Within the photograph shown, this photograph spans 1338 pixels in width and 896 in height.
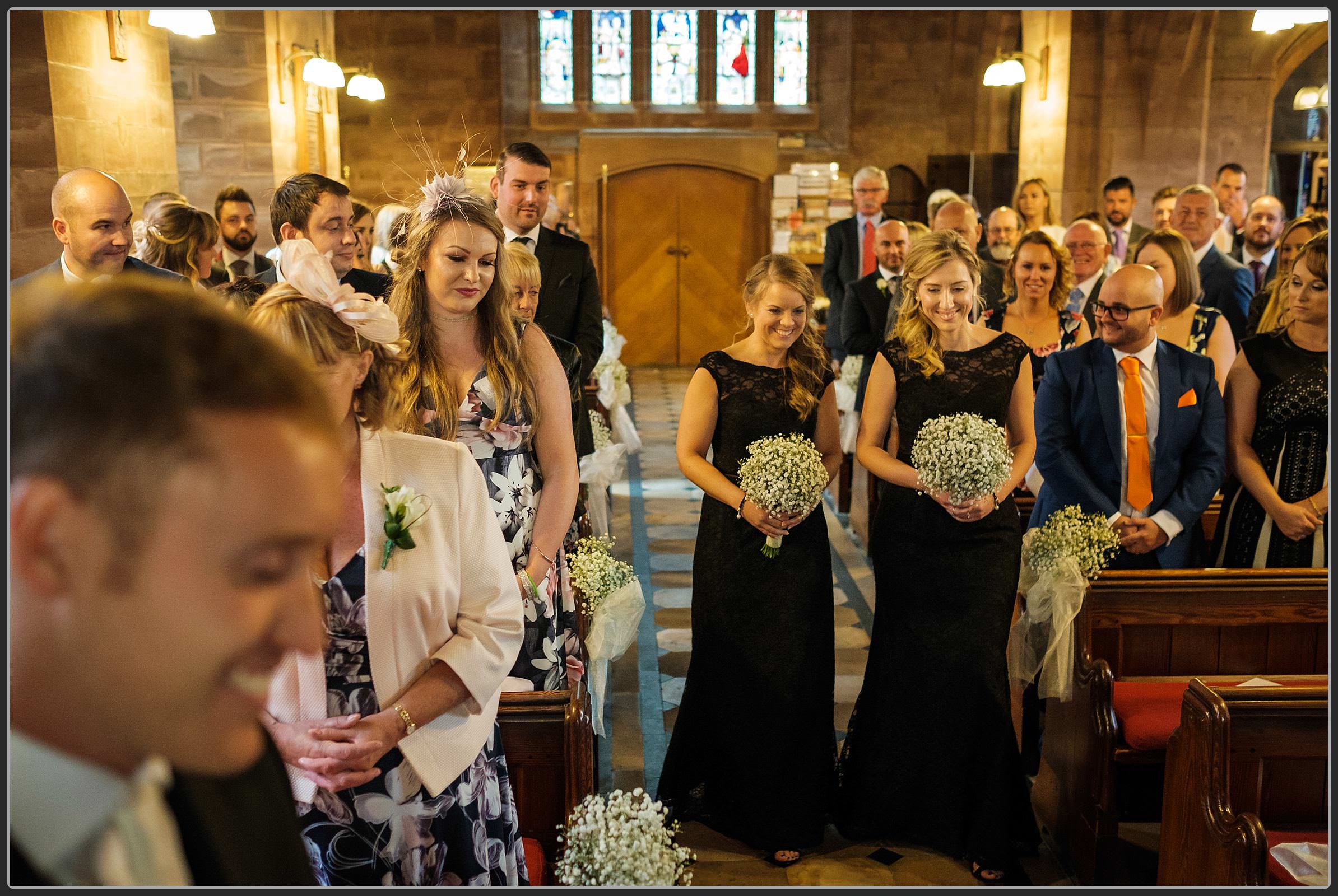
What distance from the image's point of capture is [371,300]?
1802 millimetres

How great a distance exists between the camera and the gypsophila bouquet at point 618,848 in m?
2.10

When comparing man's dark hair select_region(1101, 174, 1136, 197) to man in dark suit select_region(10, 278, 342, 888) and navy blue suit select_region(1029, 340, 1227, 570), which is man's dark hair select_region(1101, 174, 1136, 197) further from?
man in dark suit select_region(10, 278, 342, 888)

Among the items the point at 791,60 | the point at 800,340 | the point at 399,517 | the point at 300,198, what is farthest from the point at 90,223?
the point at 791,60

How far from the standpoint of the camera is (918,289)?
3.48 m

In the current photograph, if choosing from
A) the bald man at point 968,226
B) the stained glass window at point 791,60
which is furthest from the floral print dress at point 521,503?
the stained glass window at point 791,60

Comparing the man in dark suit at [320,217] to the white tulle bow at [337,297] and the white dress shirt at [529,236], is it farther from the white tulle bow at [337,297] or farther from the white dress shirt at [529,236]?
the white tulle bow at [337,297]

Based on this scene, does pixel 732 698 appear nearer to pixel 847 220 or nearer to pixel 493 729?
pixel 493 729

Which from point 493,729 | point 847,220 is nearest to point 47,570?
point 493,729

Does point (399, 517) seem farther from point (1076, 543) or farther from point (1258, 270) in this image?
point (1258, 270)

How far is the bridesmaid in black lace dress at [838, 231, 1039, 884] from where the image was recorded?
3363 millimetres

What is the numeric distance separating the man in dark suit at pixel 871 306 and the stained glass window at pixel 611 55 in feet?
32.8

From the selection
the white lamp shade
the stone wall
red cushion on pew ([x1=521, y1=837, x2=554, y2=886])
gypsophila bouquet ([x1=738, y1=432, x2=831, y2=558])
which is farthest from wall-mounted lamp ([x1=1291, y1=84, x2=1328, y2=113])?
red cushion on pew ([x1=521, y1=837, x2=554, y2=886])

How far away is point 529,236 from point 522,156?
17.8 inches

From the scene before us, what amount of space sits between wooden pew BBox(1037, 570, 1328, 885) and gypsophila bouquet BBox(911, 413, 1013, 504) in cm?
56
